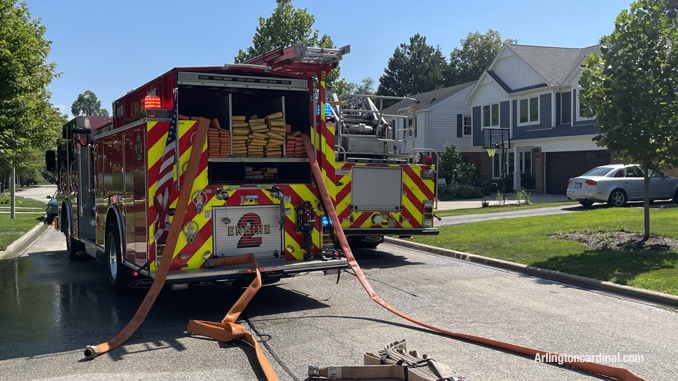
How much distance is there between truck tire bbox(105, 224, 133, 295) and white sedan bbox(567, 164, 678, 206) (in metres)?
16.7

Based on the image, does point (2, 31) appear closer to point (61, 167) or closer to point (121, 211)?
point (61, 167)

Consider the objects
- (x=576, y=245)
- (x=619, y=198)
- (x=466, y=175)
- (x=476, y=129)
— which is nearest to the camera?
(x=576, y=245)

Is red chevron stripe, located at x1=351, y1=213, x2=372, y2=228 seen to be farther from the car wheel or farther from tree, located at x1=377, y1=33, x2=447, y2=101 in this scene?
tree, located at x1=377, y1=33, x2=447, y2=101

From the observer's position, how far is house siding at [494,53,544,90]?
107 ft

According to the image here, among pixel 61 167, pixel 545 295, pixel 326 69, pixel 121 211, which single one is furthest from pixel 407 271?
pixel 61 167

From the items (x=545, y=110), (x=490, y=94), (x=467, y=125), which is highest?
(x=490, y=94)

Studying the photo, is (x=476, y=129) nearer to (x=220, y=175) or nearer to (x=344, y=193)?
(x=344, y=193)

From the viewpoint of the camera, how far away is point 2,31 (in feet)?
46.2

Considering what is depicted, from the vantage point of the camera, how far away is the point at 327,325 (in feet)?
22.1

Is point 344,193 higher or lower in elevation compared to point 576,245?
higher

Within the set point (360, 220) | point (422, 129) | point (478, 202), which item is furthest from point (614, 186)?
point (422, 129)

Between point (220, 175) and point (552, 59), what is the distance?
2933 centimetres

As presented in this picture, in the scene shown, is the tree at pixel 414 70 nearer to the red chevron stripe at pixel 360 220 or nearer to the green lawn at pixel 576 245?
the green lawn at pixel 576 245

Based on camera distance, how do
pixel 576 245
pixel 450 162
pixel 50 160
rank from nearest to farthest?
pixel 576 245 < pixel 50 160 < pixel 450 162
